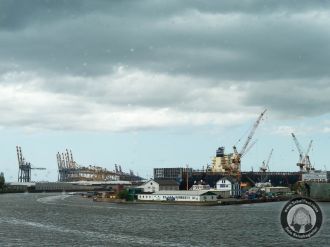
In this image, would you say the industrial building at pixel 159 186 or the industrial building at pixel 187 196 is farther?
the industrial building at pixel 159 186

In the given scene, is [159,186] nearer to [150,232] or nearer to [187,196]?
[187,196]

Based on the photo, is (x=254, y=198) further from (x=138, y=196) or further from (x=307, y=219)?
(x=307, y=219)

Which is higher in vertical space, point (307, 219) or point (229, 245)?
point (307, 219)

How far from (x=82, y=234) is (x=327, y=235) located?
24583mm

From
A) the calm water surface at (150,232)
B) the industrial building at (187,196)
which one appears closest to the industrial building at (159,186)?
the industrial building at (187,196)

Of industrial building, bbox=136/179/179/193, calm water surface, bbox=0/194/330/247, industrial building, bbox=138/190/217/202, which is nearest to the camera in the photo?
calm water surface, bbox=0/194/330/247

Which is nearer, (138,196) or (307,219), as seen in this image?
(307,219)

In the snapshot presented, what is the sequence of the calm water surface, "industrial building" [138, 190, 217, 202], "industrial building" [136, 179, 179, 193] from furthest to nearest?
"industrial building" [136, 179, 179, 193], "industrial building" [138, 190, 217, 202], the calm water surface

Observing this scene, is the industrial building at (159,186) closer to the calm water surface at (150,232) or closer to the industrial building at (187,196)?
the industrial building at (187,196)

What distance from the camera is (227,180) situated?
14012 cm

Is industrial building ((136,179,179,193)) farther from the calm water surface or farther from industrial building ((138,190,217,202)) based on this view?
the calm water surface

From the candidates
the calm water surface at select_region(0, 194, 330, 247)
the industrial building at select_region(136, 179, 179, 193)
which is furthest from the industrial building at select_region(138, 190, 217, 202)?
the calm water surface at select_region(0, 194, 330, 247)

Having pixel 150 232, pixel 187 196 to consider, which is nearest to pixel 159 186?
pixel 187 196

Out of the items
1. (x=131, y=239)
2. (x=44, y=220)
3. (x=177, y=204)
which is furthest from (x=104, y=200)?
(x=131, y=239)
